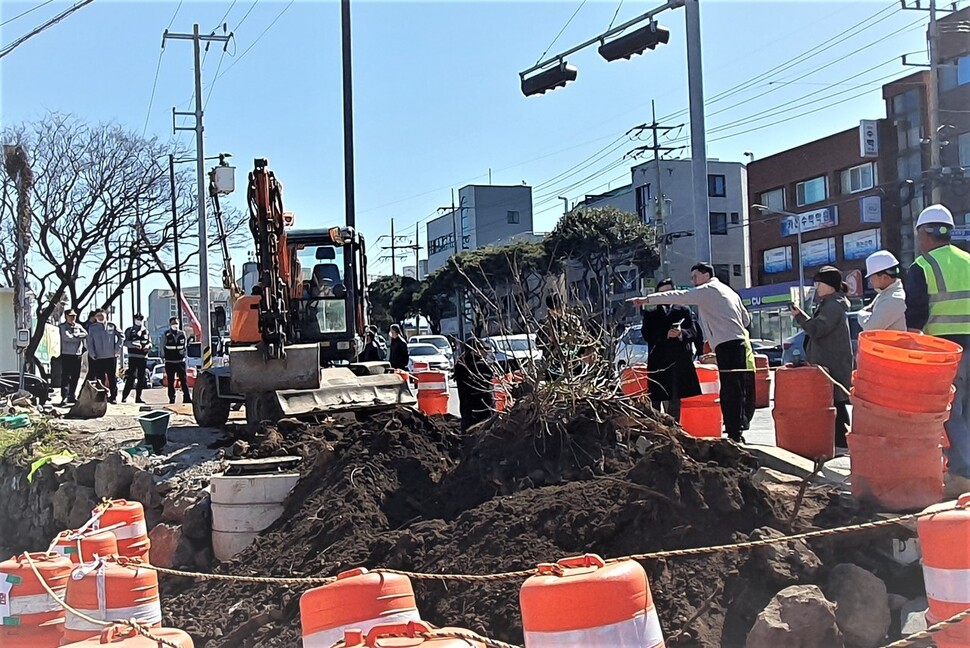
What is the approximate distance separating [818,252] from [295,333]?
3952 centimetres

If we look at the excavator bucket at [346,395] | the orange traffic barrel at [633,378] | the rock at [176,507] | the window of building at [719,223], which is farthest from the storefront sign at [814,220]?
the rock at [176,507]

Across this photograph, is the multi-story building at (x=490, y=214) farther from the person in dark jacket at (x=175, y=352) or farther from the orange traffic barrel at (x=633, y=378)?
the orange traffic barrel at (x=633, y=378)

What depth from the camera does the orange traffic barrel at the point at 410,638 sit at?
296 cm

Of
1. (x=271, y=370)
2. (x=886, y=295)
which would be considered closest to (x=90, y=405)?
(x=271, y=370)

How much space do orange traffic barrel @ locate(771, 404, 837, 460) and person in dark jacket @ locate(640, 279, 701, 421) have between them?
46.6 inches

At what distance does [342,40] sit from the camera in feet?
69.6

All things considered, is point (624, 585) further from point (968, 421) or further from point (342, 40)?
point (342, 40)

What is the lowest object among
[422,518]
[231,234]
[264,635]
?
[264,635]

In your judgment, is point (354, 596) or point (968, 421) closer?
point (354, 596)

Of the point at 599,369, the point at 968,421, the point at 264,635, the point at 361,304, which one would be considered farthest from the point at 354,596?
the point at 361,304

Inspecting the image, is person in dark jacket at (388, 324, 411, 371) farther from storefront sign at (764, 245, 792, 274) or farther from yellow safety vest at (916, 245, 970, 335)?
storefront sign at (764, 245, 792, 274)

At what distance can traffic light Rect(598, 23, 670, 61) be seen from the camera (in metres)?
12.3

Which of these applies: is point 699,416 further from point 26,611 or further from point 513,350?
point 26,611

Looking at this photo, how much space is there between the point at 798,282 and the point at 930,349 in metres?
43.8
